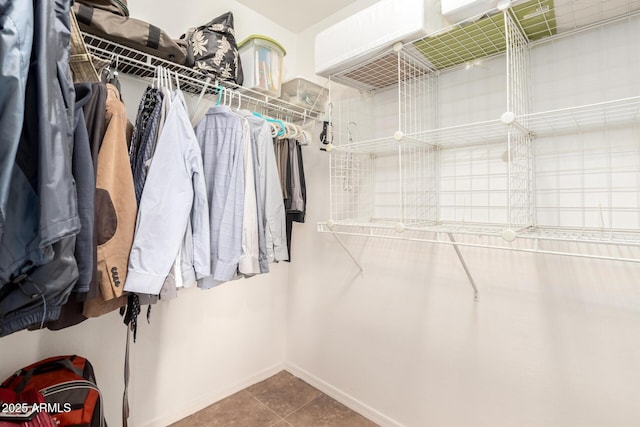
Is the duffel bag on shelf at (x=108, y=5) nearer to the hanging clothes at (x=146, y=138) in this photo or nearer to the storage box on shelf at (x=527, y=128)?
the hanging clothes at (x=146, y=138)

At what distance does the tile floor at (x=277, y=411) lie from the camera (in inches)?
72.3

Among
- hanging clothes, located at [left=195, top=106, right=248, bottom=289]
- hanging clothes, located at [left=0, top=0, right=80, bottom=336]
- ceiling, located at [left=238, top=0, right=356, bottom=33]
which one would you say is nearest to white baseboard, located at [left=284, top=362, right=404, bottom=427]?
hanging clothes, located at [left=195, top=106, right=248, bottom=289]

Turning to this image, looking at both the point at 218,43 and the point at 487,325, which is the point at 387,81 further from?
the point at 487,325

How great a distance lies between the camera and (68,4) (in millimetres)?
751

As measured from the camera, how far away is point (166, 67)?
149cm

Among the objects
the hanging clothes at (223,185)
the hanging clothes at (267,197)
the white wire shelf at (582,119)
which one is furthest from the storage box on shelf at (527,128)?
the hanging clothes at (223,185)

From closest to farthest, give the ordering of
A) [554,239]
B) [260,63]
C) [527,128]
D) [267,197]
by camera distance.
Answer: [554,239] < [527,128] < [267,197] < [260,63]

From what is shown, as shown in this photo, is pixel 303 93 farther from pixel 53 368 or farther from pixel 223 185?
pixel 53 368

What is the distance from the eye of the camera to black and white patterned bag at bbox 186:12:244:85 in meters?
1.62

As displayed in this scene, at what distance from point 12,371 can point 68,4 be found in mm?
1488

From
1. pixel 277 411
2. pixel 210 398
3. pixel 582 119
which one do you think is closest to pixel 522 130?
pixel 582 119

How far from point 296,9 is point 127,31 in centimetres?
124

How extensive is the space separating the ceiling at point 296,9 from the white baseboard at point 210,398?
8.16 ft

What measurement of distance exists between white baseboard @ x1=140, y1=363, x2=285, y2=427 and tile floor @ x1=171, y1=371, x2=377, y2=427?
3 cm
